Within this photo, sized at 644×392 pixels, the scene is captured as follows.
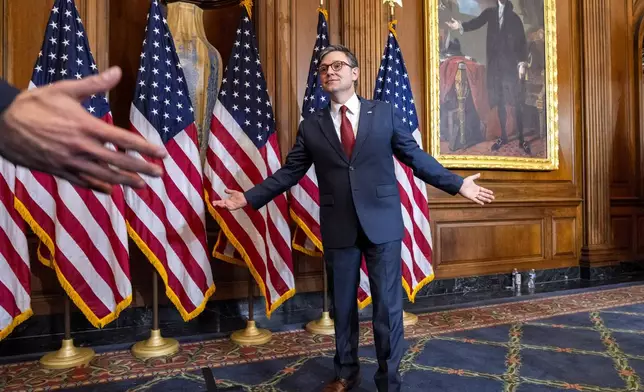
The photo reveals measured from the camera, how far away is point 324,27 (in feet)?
12.5

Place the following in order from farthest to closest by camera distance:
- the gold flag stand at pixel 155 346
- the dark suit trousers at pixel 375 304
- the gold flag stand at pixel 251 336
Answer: the gold flag stand at pixel 251 336 < the gold flag stand at pixel 155 346 < the dark suit trousers at pixel 375 304

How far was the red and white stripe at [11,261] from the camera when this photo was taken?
2.79 m

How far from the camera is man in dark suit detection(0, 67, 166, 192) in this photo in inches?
29.2

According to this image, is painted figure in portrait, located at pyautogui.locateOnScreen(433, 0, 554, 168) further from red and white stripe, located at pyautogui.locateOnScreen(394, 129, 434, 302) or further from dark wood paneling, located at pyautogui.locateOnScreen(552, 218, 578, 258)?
red and white stripe, located at pyautogui.locateOnScreen(394, 129, 434, 302)

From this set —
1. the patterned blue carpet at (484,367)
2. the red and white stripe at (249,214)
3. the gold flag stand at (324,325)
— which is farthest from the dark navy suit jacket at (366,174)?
the gold flag stand at (324,325)

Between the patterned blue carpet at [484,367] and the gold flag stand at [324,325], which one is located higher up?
the gold flag stand at [324,325]

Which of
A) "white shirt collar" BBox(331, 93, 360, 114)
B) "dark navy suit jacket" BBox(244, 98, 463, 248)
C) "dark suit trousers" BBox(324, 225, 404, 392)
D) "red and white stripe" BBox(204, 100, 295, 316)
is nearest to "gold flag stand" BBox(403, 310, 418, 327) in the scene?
"red and white stripe" BBox(204, 100, 295, 316)

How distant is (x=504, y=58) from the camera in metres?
5.36

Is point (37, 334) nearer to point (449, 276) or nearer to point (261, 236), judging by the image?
point (261, 236)

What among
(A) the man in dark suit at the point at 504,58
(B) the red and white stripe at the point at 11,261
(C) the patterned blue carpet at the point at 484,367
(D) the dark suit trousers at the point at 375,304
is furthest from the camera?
(A) the man in dark suit at the point at 504,58

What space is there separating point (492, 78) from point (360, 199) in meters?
3.82

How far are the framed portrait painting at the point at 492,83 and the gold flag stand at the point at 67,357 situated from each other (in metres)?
3.78

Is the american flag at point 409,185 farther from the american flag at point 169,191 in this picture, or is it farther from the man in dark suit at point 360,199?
the american flag at point 169,191

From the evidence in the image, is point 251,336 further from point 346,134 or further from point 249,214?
point 346,134
